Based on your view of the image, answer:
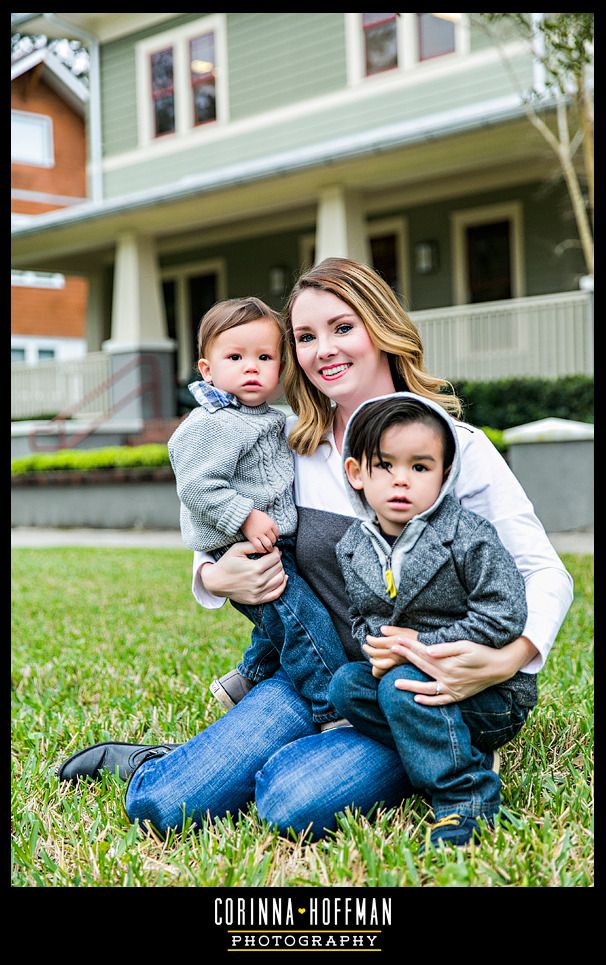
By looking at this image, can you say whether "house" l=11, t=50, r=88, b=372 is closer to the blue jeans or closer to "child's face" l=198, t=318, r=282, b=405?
"child's face" l=198, t=318, r=282, b=405

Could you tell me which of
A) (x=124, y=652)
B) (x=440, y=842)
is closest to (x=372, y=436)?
(x=440, y=842)

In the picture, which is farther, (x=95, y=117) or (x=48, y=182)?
(x=48, y=182)

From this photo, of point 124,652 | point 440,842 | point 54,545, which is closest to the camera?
point 440,842

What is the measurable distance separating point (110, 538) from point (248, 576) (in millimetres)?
8033

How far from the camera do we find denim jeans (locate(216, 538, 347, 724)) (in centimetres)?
253

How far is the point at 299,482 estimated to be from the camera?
2.70m

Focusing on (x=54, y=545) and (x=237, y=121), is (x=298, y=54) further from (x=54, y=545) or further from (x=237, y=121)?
(x=54, y=545)

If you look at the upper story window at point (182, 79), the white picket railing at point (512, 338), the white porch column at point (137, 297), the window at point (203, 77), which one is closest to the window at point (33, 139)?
the upper story window at point (182, 79)

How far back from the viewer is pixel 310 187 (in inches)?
496

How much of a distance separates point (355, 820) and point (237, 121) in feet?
44.7

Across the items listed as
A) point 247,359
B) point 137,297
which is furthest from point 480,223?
point 247,359

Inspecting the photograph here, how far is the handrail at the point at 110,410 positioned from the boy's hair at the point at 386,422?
1148cm

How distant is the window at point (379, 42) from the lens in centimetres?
1283

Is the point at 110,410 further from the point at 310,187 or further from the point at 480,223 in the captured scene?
the point at 480,223
